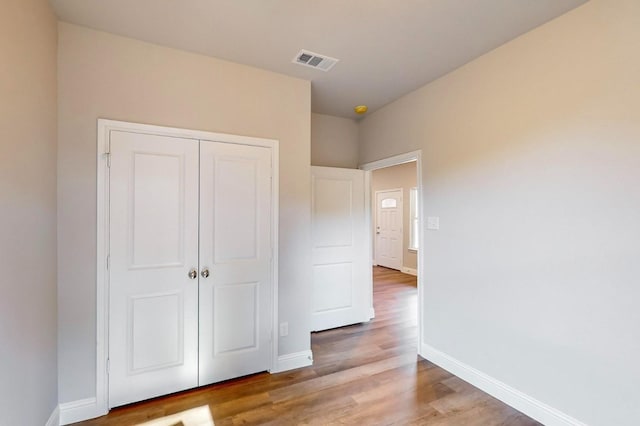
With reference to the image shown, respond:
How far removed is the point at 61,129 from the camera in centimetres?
193

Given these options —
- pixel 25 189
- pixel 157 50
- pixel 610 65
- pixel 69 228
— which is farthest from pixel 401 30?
pixel 69 228

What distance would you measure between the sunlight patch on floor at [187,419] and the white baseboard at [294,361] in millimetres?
685

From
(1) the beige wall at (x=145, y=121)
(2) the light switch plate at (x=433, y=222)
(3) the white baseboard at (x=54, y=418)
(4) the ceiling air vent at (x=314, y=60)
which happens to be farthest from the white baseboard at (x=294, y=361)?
(4) the ceiling air vent at (x=314, y=60)

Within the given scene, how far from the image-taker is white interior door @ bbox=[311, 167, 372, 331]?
3.54 metres

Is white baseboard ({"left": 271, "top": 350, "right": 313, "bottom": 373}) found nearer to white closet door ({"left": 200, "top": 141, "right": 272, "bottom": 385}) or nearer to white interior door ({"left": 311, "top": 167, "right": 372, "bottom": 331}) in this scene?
white closet door ({"left": 200, "top": 141, "right": 272, "bottom": 385})

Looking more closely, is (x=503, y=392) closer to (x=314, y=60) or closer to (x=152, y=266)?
(x=152, y=266)

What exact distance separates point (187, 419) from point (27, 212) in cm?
166

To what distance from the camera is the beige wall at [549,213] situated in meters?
1.62

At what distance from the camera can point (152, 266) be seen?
84.9 inches

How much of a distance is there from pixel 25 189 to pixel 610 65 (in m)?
3.43

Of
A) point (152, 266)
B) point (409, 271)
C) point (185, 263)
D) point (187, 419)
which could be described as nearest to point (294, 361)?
point (187, 419)

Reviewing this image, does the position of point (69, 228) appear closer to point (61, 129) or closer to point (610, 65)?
point (61, 129)

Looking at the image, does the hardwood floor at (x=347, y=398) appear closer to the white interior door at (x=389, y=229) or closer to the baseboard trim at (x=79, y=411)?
the baseboard trim at (x=79, y=411)

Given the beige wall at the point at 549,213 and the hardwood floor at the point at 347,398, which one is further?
the hardwood floor at the point at 347,398
